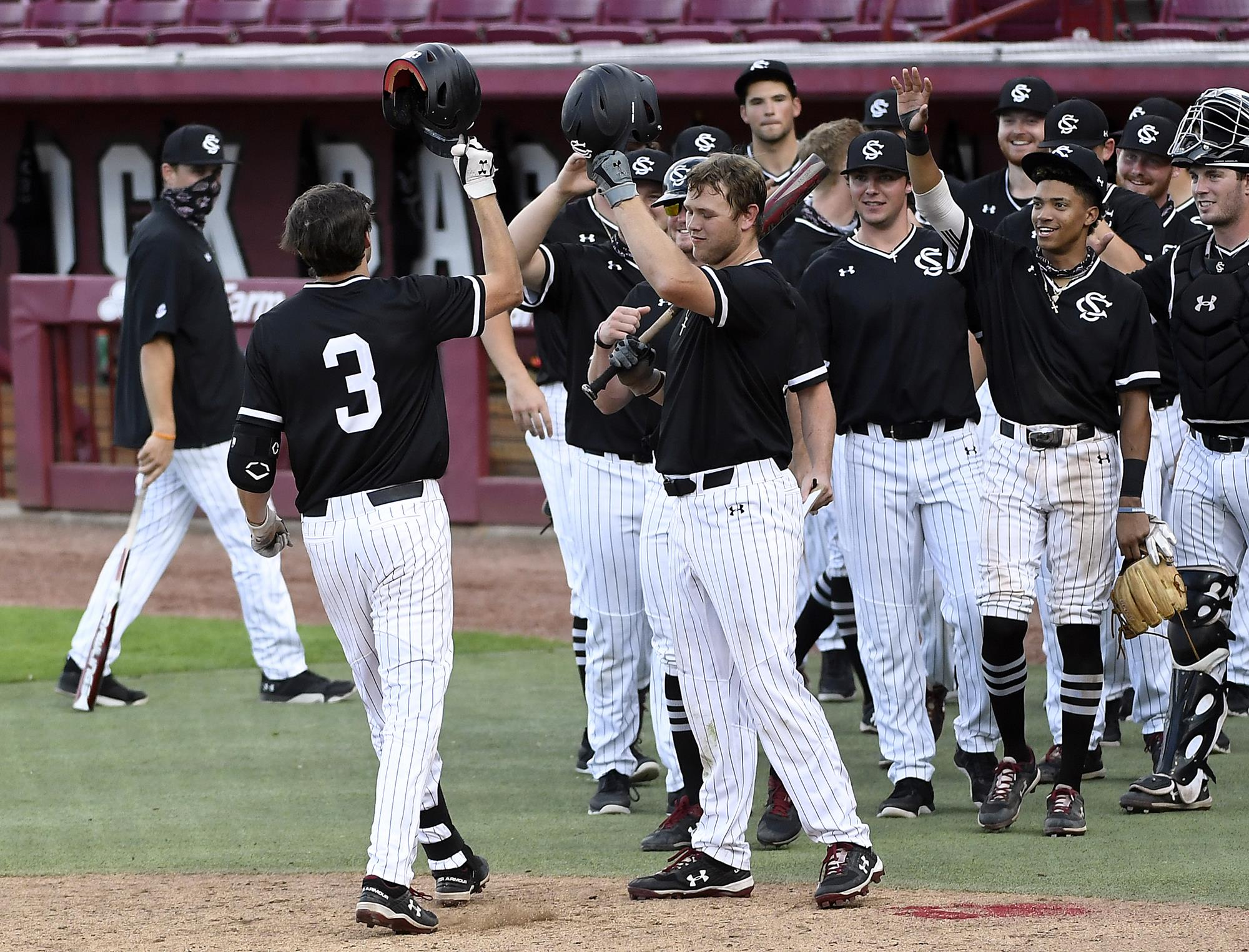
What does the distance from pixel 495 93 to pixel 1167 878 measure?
10.5 meters

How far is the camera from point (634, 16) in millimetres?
14805

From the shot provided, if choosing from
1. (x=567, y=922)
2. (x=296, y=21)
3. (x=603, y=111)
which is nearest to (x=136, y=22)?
(x=296, y=21)

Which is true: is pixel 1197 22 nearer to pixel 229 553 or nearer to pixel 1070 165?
pixel 1070 165

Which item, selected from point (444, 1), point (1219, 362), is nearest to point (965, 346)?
point (1219, 362)

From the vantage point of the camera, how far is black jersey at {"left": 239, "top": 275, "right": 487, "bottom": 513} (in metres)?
4.25

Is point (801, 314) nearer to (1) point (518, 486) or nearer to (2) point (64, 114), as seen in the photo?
(1) point (518, 486)

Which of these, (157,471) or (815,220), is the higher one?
(815,220)

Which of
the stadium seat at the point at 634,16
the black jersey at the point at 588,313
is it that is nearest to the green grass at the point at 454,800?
the black jersey at the point at 588,313

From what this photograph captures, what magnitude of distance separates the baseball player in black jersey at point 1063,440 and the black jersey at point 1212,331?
36 cm

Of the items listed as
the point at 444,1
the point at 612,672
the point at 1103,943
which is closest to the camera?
the point at 1103,943

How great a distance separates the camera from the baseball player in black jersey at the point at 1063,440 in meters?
5.06

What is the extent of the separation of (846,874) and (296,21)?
13.0m

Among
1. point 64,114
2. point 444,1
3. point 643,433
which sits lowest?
point 643,433

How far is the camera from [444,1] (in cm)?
1544
